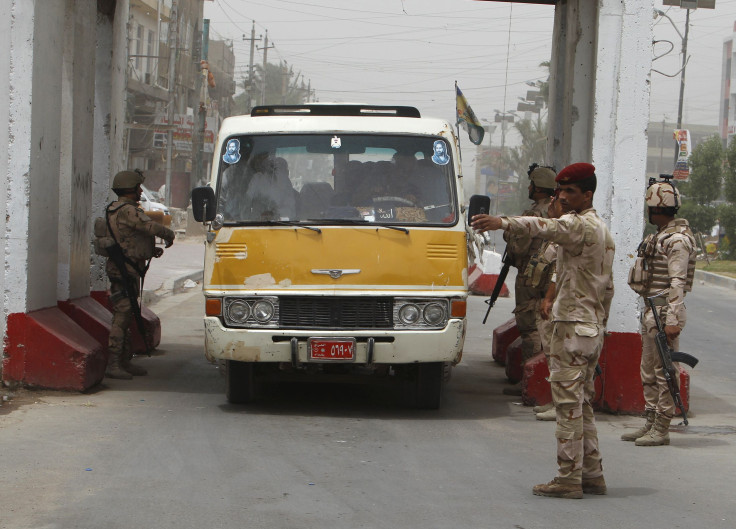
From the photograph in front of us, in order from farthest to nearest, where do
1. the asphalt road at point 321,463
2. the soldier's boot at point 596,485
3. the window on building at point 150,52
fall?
the window on building at point 150,52 → the soldier's boot at point 596,485 → the asphalt road at point 321,463

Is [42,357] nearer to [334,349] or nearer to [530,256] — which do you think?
[334,349]

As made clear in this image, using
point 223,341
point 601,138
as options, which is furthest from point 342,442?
point 601,138

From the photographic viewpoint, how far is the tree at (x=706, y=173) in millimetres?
38406

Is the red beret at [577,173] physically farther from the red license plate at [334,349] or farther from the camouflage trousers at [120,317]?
the camouflage trousers at [120,317]

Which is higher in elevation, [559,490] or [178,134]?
[178,134]

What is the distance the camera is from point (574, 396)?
580 cm

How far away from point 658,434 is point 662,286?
1.03m

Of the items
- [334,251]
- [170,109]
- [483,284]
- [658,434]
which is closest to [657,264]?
[658,434]

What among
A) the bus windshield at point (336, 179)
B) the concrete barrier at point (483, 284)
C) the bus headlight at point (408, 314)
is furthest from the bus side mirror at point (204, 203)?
the concrete barrier at point (483, 284)

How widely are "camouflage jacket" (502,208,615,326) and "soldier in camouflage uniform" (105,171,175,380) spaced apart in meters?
4.80

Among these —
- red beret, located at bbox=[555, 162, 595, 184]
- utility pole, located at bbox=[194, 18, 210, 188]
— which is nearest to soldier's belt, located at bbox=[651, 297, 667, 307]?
red beret, located at bbox=[555, 162, 595, 184]

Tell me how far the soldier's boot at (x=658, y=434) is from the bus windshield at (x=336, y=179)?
2.09 metres

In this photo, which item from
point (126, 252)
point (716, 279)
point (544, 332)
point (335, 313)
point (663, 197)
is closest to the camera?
point (663, 197)

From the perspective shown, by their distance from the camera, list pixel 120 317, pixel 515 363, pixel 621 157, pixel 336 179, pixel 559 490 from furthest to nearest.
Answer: pixel 515 363 → pixel 120 317 → pixel 621 157 → pixel 336 179 → pixel 559 490
